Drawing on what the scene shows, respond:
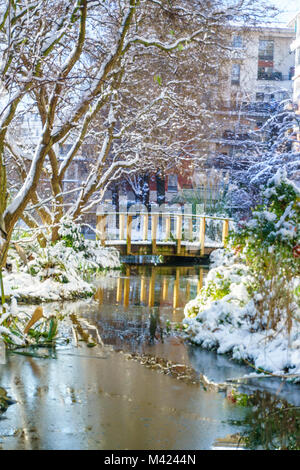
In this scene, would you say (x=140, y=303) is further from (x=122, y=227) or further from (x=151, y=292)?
(x=122, y=227)

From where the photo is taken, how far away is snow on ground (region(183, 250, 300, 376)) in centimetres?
621

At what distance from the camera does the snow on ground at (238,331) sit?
20.4 ft

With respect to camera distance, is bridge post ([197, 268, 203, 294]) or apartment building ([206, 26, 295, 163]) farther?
apartment building ([206, 26, 295, 163])

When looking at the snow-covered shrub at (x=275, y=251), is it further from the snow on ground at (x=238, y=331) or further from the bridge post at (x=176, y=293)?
the bridge post at (x=176, y=293)

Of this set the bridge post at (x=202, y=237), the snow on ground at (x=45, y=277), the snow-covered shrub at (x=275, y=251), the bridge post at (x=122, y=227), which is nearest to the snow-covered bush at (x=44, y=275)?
the snow on ground at (x=45, y=277)

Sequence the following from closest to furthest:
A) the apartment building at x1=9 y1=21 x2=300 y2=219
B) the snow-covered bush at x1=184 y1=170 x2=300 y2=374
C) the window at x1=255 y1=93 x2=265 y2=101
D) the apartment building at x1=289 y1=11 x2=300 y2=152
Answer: the snow-covered bush at x1=184 y1=170 x2=300 y2=374, the apartment building at x1=289 y1=11 x2=300 y2=152, the apartment building at x1=9 y1=21 x2=300 y2=219, the window at x1=255 y1=93 x2=265 y2=101

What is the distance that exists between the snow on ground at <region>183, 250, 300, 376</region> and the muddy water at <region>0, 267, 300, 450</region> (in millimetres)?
217

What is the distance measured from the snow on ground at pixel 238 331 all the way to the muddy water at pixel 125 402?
217 millimetres

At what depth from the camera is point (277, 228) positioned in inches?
278

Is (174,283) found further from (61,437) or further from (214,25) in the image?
(61,437)

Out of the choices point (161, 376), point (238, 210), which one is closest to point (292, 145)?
point (238, 210)

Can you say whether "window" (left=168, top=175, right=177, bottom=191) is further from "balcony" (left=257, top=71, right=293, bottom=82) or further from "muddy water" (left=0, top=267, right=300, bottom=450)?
"muddy water" (left=0, top=267, right=300, bottom=450)

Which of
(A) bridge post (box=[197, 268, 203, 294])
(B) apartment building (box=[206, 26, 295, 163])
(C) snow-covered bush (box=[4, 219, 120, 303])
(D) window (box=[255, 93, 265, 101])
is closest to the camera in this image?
(C) snow-covered bush (box=[4, 219, 120, 303])

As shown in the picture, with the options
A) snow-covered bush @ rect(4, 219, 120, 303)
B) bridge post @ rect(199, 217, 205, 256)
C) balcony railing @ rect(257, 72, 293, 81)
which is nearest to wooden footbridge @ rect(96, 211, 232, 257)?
bridge post @ rect(199, 217, 205, 256)
